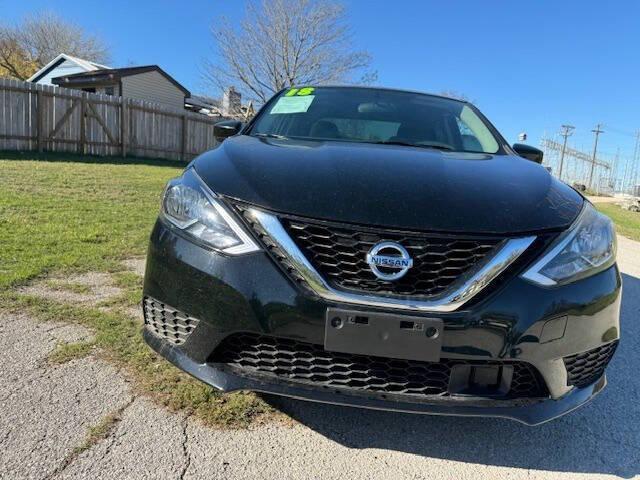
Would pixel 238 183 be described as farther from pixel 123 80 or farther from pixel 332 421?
pixel 123 80

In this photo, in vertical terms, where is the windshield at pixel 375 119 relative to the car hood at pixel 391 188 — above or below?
above

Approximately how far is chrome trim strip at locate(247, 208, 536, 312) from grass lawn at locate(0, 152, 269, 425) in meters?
0.82

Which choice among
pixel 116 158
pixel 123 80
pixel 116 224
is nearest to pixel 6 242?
pixel 116 224

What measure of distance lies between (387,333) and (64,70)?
33.2m

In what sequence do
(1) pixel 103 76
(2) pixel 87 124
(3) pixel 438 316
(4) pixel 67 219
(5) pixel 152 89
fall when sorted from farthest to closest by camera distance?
(5) pixel 152 89, (1) pixel 103 76, (2) pixel 87 124, (4) pixel 67 219, (3) pixel 438 316

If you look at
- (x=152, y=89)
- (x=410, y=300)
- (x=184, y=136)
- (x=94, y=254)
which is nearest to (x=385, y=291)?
(x=410, y=300)

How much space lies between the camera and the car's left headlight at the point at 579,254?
5.65 ft

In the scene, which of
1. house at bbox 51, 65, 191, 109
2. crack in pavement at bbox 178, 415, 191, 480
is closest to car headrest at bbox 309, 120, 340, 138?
crack in pavement at bbox 178, 415, 191, 480

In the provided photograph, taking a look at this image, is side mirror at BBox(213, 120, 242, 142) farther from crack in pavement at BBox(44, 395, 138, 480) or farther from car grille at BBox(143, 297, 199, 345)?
crack in pavement at BBox(44, 395, 138, 480)

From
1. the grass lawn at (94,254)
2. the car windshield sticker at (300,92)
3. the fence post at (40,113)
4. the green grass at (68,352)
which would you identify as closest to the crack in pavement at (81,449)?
the grass lawn at (94,254)

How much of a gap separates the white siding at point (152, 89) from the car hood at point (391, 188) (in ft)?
82.1

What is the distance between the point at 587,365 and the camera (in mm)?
1897

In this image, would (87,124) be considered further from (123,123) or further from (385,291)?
(385,291)

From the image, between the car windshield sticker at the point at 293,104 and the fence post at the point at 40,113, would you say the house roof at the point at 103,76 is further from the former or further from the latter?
the car windshield sticker at the point at 293,104
